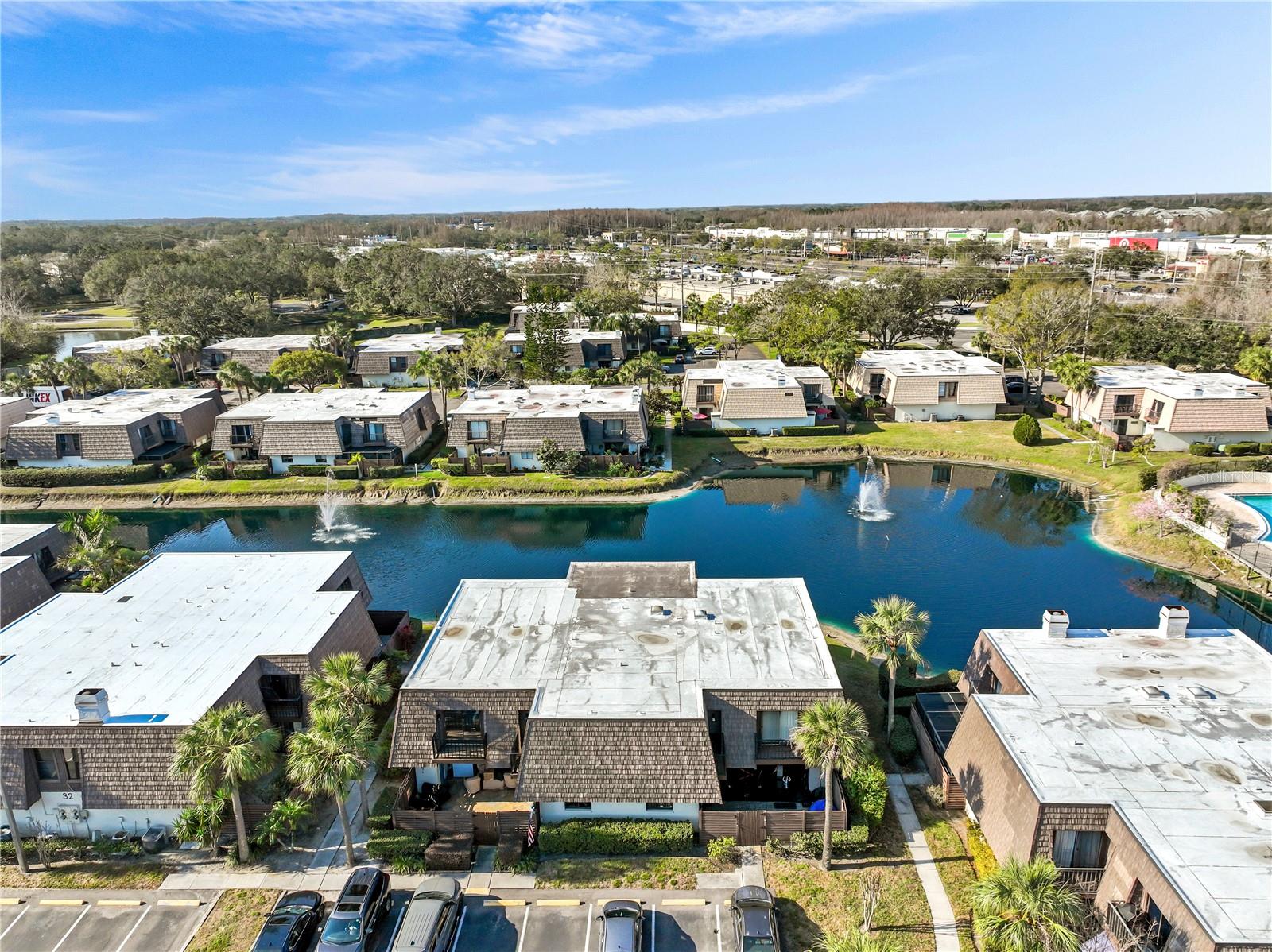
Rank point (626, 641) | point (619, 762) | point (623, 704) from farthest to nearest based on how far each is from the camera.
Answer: point (626, 641) < point (623, 704) < point (619, 762)

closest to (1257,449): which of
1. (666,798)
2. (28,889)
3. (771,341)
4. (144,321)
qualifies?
(771,341)

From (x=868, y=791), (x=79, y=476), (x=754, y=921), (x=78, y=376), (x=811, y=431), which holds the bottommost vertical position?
(x=754, y=921)

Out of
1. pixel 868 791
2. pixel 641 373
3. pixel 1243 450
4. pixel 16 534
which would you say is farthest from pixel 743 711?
pixel 1243 450

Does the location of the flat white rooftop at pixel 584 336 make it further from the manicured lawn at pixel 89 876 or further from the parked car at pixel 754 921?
the parked car at pixel 754 921

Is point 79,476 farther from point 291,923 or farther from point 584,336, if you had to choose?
point 584,336

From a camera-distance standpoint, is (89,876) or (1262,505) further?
(1262,505)

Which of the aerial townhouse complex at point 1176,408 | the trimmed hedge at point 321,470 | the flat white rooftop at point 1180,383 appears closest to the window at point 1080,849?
the aerial townhouse complex at point 1176,408
